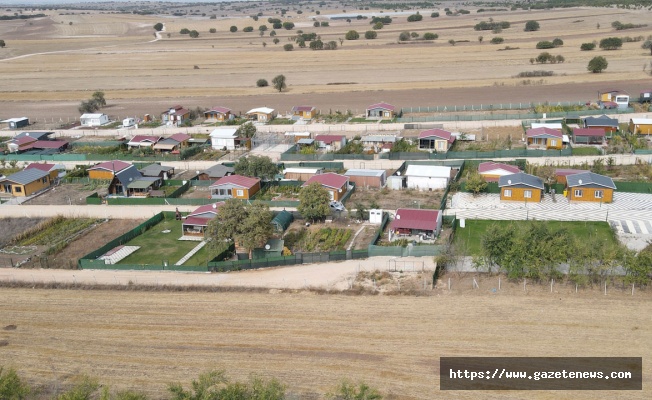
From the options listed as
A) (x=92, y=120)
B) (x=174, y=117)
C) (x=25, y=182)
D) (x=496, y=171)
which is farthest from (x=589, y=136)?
(x=92, y=120)

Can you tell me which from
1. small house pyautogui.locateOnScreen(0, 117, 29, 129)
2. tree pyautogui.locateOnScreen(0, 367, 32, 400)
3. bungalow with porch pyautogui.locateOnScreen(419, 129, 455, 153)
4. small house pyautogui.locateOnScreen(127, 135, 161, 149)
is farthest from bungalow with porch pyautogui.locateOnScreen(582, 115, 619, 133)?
small house pyautogui.locateOnScreen(0, 117, 29, 129)

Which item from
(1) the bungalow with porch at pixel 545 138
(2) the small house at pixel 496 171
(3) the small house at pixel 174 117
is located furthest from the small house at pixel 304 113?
(2) the small house at pixel 496 171

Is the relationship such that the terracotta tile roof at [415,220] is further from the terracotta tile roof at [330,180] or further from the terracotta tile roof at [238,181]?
the terracotta tile roof at [238,181]

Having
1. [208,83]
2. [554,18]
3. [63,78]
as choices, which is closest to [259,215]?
[208,83]

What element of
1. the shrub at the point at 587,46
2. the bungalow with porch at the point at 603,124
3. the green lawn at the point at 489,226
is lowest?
the green lawn at the point at 489,226

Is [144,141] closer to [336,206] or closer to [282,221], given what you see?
[282,221]

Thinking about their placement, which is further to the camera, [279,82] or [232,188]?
[279,82]

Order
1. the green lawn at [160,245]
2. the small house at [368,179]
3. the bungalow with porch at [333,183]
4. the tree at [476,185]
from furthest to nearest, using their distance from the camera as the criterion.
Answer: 1. the small house at [368,179]
2. the tree at [476,185]
3. the bungalow with porch at [333,183]
4. the green lawn at [160,245]
